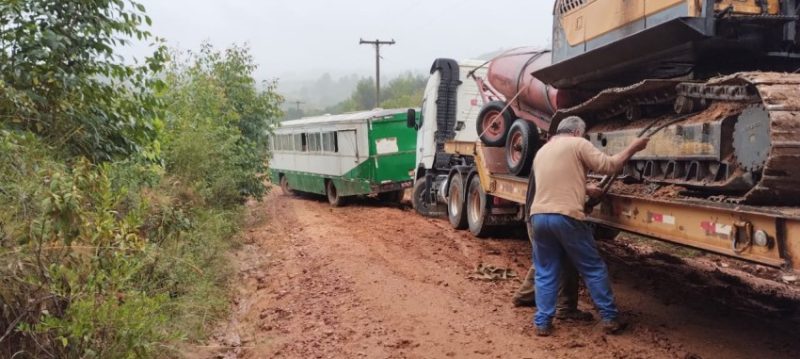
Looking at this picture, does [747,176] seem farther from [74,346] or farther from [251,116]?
[251,116]

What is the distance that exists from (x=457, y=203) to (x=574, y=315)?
5.75m

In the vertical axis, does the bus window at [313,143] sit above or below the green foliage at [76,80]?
below

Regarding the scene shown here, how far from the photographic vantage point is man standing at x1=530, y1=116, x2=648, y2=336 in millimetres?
4949

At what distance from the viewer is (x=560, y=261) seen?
5.18 m

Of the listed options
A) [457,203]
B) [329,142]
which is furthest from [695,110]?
[329,142]

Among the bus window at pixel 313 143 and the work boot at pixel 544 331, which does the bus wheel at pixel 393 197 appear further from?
the work boot at pixel 544 331

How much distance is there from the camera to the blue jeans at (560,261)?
4957mm

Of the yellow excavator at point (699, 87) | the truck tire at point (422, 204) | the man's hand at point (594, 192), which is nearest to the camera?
the yellow excavator at point (699, 87)

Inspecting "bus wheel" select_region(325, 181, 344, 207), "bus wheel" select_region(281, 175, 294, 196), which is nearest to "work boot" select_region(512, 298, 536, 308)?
"bus wheel" select_region(325, 181, 344, 207)

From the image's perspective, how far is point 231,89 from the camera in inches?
592

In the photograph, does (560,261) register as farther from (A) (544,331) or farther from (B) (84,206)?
(B) (84,206)

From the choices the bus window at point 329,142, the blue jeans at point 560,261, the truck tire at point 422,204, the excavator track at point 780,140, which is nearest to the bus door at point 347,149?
the bus window at point 329,142

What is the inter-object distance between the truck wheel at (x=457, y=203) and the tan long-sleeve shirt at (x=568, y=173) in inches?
219

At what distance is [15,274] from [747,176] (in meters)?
4.48
